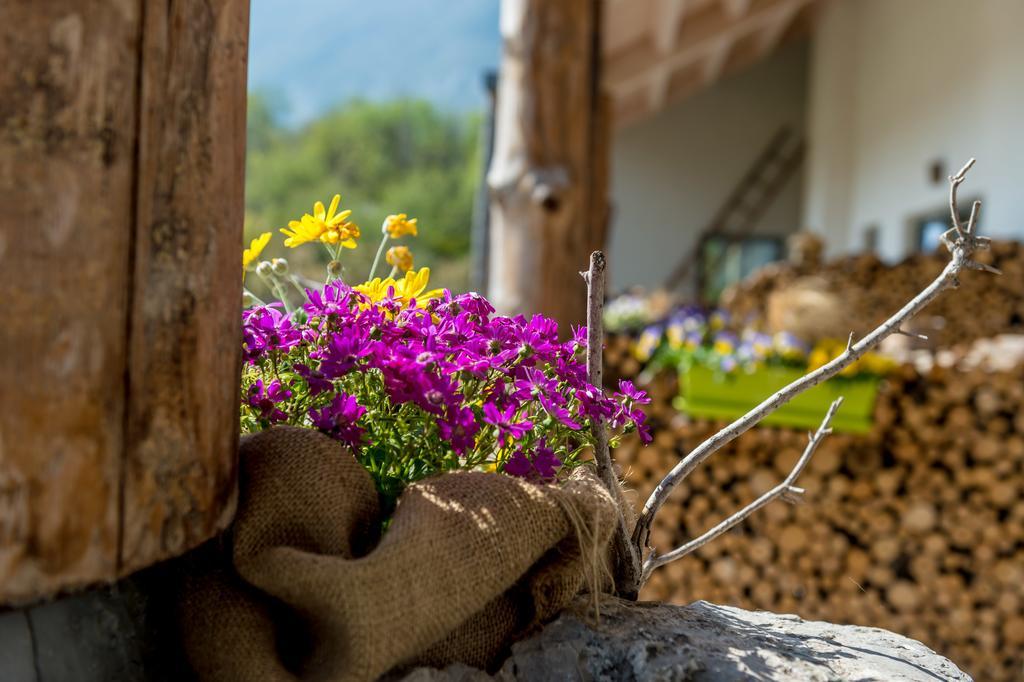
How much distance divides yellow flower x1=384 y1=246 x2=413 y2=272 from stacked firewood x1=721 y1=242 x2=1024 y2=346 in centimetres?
311

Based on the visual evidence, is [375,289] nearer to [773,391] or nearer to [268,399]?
[268,399]

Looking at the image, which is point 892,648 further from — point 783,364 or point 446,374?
point 783,364

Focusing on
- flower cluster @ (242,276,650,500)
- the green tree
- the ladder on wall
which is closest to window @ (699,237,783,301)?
the ladder on wall

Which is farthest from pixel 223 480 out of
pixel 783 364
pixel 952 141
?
pixel 952 141

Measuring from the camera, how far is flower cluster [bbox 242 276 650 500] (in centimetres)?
95

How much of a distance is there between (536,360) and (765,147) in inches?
517

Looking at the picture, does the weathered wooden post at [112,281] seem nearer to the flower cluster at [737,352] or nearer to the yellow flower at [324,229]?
the yellow flower at [324,229]

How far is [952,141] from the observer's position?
6207 millimetres

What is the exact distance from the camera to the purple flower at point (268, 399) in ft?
3.43

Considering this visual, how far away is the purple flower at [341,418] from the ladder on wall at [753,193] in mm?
12410

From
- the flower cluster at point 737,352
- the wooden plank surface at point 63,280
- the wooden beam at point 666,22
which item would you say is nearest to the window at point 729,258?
the wooden beam at point 666,22

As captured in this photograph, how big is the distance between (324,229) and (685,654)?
0.58 metres

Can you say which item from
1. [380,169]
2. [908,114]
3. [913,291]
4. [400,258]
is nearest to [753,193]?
[908,114]

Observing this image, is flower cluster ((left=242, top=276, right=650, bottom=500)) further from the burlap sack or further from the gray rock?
the gray rock
